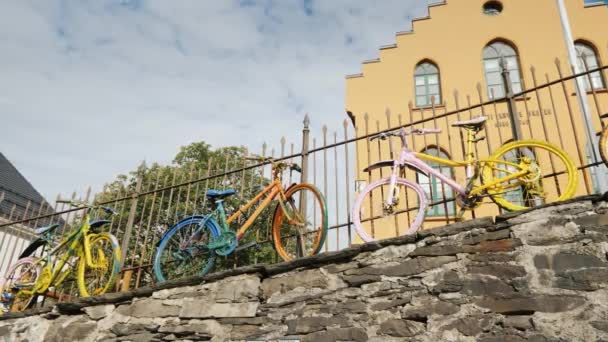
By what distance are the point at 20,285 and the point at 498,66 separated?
11.6 m

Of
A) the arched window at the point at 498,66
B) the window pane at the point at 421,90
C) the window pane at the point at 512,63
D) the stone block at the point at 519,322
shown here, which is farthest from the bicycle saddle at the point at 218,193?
the window pane at the point at 512,63

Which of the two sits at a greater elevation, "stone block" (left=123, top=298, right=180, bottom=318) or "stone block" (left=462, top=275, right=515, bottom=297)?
"stone block" (left=462, top=275, right=515, bottom=297)

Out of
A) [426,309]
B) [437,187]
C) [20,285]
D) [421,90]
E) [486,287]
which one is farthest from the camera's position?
[421,90]

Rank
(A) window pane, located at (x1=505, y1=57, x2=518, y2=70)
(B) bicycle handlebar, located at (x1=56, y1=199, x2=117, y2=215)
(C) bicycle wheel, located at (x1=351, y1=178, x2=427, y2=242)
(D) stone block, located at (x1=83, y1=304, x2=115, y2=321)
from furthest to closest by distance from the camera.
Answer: (A) window pane, located at (x1=505, y1=57, x2=518, y2=70)
(B) bicycle handlebar, located at (x1=56, y1=199, x2=117, y2=215)
(D) stone block, located at (x1=83, y1=304, x2=115, y2=321)
(C) bicycle wheel, located at (x1=351, y1=178, x2=427, y2=242)

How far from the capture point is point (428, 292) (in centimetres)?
330

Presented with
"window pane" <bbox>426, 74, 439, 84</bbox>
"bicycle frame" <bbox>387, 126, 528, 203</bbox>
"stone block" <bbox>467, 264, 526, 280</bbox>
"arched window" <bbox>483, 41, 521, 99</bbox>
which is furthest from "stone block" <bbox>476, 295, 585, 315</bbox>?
"window pane" <bbox>426, 74, 439, 84</bbox>

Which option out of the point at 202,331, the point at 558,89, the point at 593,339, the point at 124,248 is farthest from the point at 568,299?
the point at 558,89

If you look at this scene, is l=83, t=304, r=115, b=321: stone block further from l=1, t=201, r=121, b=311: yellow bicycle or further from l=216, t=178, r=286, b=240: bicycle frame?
l=216, t=178, r=286, b=240: bicycle frame

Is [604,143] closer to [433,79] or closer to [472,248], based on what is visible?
[472,248]

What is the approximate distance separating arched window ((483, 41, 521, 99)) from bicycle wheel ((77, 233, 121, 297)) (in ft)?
31.9

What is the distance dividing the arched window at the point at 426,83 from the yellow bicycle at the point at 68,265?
8.61 metres

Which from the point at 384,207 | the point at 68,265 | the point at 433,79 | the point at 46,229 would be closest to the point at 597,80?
the point at 433,79

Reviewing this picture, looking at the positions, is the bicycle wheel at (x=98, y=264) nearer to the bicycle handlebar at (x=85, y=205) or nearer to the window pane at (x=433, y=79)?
the bicycle handlebar at (x=85, y=205)

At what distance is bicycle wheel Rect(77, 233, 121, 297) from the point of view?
556cm
